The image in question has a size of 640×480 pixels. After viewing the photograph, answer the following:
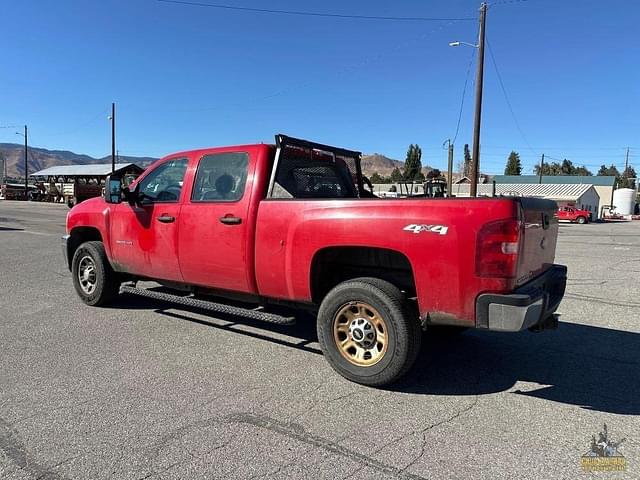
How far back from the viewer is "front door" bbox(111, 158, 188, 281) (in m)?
5.39

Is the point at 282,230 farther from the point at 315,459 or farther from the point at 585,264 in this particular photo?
the point at 585,264

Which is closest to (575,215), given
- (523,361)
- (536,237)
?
(523,361)

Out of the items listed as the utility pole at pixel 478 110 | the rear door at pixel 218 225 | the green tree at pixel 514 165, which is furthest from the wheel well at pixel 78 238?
the green tree at pixel 514 165

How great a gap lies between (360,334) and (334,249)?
2.48ft

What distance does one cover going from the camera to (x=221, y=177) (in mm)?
5102

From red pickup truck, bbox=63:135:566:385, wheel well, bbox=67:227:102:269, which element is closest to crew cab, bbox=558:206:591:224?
red pickup truck, bbox=63:135:566:385

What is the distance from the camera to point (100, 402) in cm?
364

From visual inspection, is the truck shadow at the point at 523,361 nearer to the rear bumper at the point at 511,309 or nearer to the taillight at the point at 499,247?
the rear bumper at the point at 511,309

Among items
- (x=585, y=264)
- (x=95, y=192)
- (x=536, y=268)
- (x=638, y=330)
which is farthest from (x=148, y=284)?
(x=95, y=192)

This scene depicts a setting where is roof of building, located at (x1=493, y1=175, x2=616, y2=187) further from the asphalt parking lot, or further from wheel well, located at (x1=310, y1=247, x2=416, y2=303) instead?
wheel well, located at (x1=310, y1=247, x2=416, y2=303)

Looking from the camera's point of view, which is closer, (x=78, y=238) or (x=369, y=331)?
(x=369, y=331)

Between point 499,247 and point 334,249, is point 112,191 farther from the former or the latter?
point 499,247

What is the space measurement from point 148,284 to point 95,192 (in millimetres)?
37999

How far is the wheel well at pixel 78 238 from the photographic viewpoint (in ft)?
22.1
